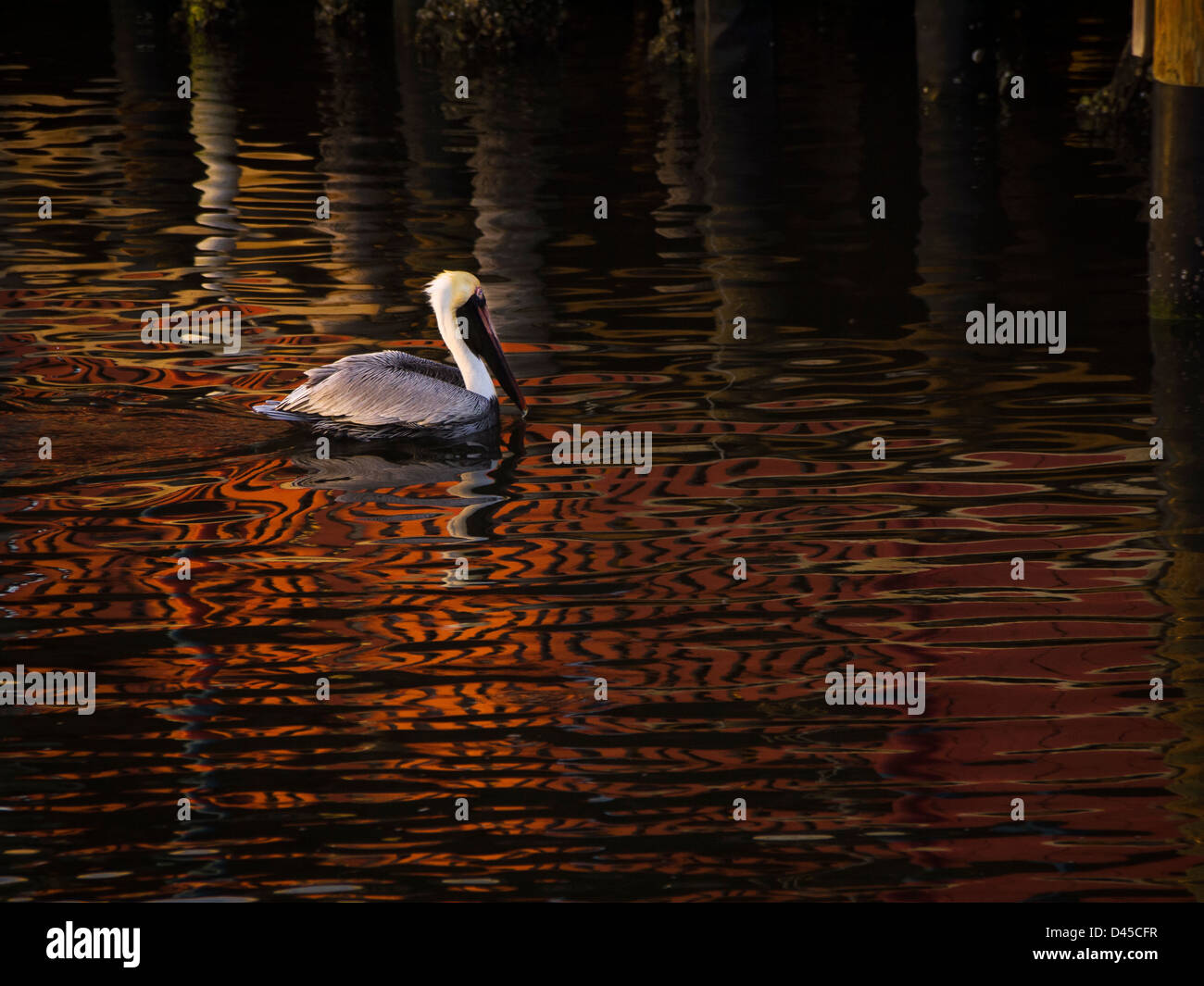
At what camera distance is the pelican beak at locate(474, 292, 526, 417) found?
32.0ft

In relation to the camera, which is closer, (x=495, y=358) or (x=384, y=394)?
(x=384, y=394)

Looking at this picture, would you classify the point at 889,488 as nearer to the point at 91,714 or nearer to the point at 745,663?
the point at 745,663

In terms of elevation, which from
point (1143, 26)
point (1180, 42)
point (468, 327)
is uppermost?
point (1143, 26)

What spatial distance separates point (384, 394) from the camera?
9.30 metres

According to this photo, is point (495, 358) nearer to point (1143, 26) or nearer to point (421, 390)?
point (421, 390)

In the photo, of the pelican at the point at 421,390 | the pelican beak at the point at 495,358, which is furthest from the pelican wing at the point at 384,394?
the pelican beak at the point at 495,358

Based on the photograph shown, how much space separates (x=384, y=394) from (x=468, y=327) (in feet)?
2.98

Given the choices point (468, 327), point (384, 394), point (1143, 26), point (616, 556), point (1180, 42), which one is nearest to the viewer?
point (616, 556)

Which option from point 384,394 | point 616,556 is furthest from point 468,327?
point 616,556

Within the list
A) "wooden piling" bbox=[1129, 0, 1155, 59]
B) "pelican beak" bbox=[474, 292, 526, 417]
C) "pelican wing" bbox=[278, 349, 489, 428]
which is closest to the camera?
"pelican wing" bbox=[278, 349, 489, 428]

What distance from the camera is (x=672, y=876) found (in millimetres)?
5215

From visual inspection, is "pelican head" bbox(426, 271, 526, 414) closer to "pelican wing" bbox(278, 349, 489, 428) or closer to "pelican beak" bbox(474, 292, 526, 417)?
"pelican beak" bbox(474, 292, 526, 417)

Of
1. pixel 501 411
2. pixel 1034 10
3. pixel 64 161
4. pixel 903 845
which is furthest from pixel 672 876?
Result: pixel 1034 10

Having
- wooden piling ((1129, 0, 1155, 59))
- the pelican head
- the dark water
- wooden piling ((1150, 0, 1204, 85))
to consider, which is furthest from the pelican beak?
A: wooden piling ((1129, 0, 1155, 59))
